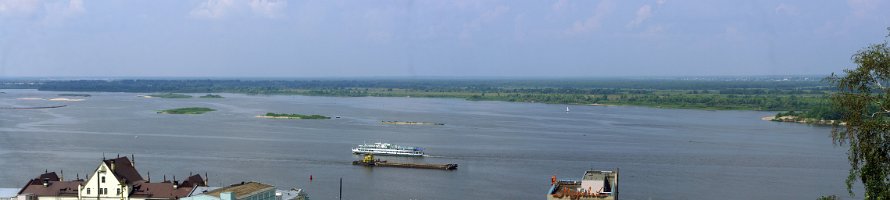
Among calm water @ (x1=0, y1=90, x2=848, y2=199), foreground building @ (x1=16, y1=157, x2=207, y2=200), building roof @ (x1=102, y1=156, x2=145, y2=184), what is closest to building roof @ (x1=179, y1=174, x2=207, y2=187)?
foreground building @ (x1=16, y1=157, x2=207, y2=200)

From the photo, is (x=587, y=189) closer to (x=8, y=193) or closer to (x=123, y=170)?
(x=123, y=170)

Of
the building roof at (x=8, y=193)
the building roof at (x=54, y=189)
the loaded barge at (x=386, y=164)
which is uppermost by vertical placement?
the building roof at (x=54, y=189)

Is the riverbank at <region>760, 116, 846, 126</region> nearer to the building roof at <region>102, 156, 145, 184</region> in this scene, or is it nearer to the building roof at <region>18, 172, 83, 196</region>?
the building roof at <region>102, 156, 145, 184</region>

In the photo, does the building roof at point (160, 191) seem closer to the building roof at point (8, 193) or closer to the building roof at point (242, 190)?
the building roof at point (242, 190)

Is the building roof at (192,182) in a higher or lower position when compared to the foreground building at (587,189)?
lower

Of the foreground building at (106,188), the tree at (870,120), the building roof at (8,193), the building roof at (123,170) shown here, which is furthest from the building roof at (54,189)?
the tree at (870,120)

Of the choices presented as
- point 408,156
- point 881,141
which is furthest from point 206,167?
point 881,141

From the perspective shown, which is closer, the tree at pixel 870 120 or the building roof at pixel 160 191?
the tree at pixel 870 120

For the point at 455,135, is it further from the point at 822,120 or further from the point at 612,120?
the point at 822,120
